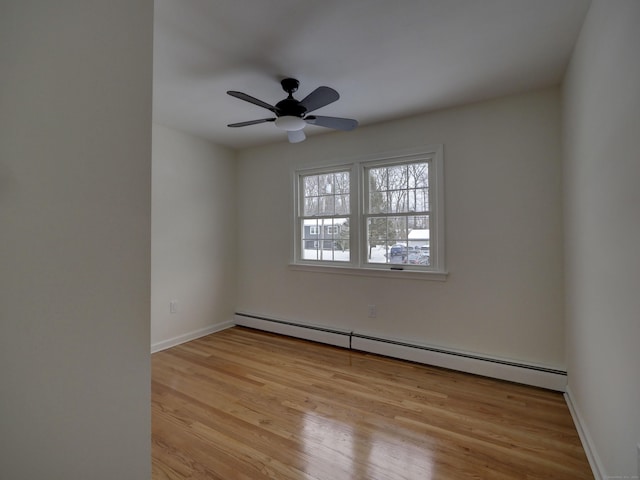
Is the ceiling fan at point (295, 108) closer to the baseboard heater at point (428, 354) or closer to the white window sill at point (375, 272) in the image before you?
the white window sill at point (375, 272)

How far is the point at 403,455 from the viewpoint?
182cm

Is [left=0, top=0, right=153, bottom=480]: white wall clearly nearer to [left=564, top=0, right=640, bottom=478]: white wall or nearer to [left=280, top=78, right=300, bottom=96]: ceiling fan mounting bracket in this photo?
[left=280, top=78, right=300, bottom=96]: ceiling fan mounting bracket

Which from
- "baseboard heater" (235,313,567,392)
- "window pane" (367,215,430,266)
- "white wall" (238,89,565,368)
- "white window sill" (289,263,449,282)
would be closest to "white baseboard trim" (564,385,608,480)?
"baseboard heater" (235,313,567,392)

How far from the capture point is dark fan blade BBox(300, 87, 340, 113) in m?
2.18

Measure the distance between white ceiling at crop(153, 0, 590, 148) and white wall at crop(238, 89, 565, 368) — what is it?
0.28 meters

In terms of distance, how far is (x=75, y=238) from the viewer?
1.00 m

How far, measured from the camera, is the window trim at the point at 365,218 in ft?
10.3

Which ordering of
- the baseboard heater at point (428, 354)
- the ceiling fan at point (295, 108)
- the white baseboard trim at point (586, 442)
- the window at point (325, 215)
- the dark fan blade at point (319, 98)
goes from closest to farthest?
the white baseboard trim at point (586, 442), the dark fan blade at point (319, 98), the ceiling fan at point (295, 108), the baseboard heater at point (428, 354), the window at point (325, 215)

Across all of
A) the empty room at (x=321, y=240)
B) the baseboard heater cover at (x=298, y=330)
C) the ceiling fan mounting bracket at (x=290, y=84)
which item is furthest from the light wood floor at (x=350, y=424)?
the ceiling fan mounting bracket at (x=290, y=84)

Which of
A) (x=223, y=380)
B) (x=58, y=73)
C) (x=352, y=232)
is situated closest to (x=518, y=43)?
(x=352, y=232)

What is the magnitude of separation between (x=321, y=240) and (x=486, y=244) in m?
1.90

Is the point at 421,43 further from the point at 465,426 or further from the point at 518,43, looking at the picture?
the point at 465,426

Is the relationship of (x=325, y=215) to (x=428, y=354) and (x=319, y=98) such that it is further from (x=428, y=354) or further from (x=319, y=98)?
(x=428, y=354)

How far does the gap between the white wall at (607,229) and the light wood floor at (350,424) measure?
0.38 m
